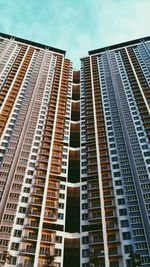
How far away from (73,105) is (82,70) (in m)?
21.3

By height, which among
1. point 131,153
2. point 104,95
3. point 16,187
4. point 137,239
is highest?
point 104,95

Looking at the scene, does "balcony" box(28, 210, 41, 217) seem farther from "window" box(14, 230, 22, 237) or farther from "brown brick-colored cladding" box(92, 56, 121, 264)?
"brown brick-colored cladding" box(92, 56, 121, 264)

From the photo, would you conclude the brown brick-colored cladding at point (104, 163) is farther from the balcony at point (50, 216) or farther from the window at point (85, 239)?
the balcony at point (50, 216)

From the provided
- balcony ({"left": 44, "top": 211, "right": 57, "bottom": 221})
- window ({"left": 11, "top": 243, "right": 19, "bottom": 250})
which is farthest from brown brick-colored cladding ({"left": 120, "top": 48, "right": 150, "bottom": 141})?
window ({"left": 11, "top": 243, "right": 19, "bottom": 250})

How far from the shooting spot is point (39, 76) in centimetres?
10388

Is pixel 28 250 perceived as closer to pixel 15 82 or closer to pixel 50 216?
pixel 50 216

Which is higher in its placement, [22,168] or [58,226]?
[22,168]

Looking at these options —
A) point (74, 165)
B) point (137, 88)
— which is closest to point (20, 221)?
point (74, 165)

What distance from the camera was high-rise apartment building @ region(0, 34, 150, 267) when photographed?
54438mm

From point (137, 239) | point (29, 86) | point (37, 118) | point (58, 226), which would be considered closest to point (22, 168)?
point (58, 226)

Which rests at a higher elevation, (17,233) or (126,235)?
(17,233)

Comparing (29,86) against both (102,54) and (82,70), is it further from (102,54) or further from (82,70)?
(102,54)

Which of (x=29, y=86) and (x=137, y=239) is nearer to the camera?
(x=137, y=239)

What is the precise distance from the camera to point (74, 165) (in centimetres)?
9031
